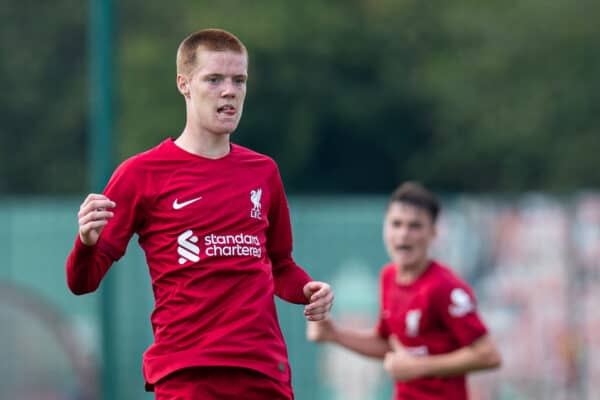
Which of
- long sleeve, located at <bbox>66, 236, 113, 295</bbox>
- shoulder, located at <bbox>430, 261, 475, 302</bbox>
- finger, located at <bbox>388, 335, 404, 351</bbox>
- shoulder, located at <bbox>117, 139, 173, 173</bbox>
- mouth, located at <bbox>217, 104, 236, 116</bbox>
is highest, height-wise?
mouth, located at <bbox>217, 104, 236, 116</bbox>

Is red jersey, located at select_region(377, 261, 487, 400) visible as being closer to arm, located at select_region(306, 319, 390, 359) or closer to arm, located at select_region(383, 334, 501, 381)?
arm, located at select_region(383, 334, 501, 381)

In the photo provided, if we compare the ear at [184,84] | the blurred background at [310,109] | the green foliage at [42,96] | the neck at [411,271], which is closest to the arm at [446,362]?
the neck at [411,271]

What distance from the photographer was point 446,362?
6637mm

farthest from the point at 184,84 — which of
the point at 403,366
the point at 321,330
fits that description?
the point at 403,366

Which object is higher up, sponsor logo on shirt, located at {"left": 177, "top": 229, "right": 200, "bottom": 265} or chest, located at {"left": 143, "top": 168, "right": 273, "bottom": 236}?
chest, located at {"left": 143, "top": 168, "right": 273, "bottom": 236}

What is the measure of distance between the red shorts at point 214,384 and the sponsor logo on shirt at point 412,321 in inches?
91.4

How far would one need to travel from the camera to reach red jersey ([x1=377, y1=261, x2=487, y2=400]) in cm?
676

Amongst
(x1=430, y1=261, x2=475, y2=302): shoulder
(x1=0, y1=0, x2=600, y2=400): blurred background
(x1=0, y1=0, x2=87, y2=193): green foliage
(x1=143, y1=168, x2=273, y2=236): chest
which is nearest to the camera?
(x1=143, y1=168, x2=273, y2=236): chest

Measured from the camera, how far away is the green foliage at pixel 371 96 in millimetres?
28141

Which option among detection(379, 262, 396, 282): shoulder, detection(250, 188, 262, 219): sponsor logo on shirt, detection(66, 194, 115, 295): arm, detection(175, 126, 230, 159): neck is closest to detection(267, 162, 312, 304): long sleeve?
detection(250, 188, 262, 219): sponsor logo on shirt

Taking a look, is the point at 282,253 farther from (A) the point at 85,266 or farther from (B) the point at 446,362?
(B) the point at 446,362

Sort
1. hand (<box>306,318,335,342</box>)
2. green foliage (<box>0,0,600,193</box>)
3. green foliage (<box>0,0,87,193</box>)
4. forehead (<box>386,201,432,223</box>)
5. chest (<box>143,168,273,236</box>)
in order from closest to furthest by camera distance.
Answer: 1. chest (<box>143,168,273,236</box>)
2. hand (<box>306,318,335,342</box>)
3. forehead (<box>386,201,432,223</box>)
4. green foliage (<box>0,0,600,193</box>)
5. green foliage (<box>0,0,87,193</box>)

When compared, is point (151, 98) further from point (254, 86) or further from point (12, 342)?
point (12, 342)

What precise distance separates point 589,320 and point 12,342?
6.70 m
